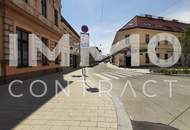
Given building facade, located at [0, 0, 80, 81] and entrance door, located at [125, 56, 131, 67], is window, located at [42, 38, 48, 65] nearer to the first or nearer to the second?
building facade, located at [0, 0, 80, 81]

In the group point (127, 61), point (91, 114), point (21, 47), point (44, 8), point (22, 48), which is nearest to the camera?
point (91, 114)

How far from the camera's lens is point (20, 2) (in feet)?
38.2

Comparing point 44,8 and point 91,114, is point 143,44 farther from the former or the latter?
point 91,114

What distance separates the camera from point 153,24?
39.4m

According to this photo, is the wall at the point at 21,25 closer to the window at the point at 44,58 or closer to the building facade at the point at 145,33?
the window at the point at 44,58

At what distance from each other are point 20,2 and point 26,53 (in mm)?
3250

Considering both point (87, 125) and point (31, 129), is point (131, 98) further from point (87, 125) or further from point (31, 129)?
point (31, 129)

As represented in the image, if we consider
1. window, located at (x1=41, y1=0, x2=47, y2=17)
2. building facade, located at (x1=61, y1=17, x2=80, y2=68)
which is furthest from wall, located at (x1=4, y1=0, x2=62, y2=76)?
building facade, located at (x1=61, y1=17, x2=80, y2=68)

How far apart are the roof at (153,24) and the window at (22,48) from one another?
25621 mm

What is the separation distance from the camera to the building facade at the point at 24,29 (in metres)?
10.2

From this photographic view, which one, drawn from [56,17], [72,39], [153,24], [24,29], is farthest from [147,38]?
[24,29]

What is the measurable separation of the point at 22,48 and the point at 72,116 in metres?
8.90

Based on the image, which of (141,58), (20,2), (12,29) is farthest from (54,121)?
(141,58)

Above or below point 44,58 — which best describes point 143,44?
above
